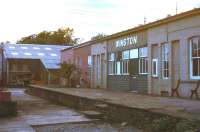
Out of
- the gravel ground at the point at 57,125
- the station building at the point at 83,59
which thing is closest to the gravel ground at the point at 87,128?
the gravel ground at the point at 57,125

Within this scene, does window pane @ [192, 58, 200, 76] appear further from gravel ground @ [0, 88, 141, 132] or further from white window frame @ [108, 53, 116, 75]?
white window frame @ [108, 53, 116, 75]

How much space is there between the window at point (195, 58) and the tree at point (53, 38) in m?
55.7

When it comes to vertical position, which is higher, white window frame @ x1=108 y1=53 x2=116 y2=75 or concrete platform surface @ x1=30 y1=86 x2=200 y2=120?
white window frame @ x1=108 y1=53 x2=116 y2=75

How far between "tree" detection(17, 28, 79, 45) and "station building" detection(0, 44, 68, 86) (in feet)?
66.6

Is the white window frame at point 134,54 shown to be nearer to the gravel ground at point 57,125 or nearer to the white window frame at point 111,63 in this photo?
the white window frame at point 111,63

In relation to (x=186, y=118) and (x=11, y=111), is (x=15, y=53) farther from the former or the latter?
(x=186, y=118)

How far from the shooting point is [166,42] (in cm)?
2131

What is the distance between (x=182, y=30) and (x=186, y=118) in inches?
397

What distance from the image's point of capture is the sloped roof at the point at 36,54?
49219mm

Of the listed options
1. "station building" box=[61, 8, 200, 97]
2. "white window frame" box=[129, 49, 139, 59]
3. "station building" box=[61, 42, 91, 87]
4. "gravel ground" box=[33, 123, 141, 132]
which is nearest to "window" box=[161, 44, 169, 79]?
"station building" box=[61, 8, 200, 97]

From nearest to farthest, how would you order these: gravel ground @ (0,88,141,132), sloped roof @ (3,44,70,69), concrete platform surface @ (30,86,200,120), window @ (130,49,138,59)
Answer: concrete platform surface @ (30,86,200,120) → gravel ground @ (0,88,141,132) → window @ (130,49,138,59) → sloped roof @ (3,44,70,69)

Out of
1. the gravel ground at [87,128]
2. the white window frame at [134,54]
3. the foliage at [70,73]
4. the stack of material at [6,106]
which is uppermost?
the white window frame at [134,54]

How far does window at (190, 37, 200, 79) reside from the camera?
1878 centimetres

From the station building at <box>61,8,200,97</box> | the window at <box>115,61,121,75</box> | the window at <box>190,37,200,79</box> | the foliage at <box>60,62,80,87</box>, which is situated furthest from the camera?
the foliage at <box>60,62,80,87</box>
